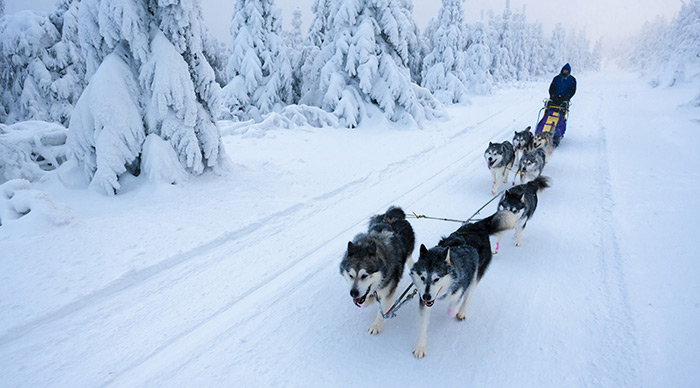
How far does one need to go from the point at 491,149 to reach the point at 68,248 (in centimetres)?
845

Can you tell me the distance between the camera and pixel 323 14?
73.4 feet

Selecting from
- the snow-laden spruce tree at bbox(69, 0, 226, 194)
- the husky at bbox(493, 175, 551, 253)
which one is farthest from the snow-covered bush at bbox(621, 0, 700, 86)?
the snow-laden spruce tree at bbox(69, 0, 226, 194)

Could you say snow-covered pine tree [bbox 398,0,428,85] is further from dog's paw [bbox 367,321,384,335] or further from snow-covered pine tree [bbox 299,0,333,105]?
dog's paw [bbox 367,321,384,335]

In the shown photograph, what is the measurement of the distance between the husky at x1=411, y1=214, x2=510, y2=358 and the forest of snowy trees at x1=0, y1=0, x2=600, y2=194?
674 cm

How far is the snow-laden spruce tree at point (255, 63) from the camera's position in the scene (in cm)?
1862

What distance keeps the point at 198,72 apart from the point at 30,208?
4546 mm

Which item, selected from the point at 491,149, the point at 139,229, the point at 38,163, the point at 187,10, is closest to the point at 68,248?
the point at 139,229

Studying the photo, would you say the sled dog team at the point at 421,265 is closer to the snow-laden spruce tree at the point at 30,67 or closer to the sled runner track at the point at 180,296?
the sled runner track at the point at 180,296

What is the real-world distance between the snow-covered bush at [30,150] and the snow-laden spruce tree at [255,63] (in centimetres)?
1050

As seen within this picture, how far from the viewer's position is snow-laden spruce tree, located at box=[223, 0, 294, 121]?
18625 millimetres

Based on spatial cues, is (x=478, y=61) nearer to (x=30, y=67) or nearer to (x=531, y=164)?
(x=531, y=164)

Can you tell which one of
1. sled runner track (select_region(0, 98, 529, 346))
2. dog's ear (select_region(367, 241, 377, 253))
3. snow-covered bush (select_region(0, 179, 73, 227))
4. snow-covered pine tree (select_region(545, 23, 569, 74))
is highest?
snow-covered pine tree (select_region(545, 23, 569, 74))

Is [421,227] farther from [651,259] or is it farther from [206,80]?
[206,80]

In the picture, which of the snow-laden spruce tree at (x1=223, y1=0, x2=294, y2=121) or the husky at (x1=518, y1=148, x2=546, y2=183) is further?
the snow-laden spruce tree at (x1=223, y1=0, x2=294, y2=121)
